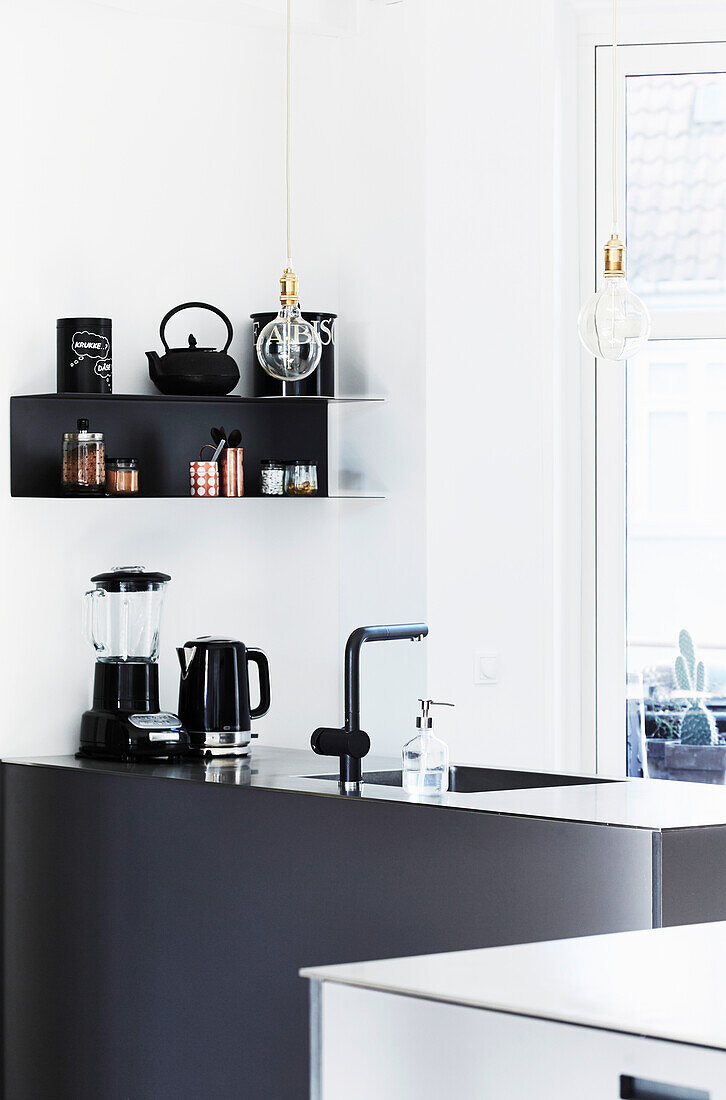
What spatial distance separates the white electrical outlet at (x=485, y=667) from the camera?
11.4 ft

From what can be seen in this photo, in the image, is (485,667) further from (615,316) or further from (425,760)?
(615,316)

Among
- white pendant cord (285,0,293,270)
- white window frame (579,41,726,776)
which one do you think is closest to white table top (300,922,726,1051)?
white window frame (579,41,726,776)

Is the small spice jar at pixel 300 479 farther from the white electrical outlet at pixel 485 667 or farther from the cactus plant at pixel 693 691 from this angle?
the cactus plant at pixel 693 691

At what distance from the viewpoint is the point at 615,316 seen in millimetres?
2662

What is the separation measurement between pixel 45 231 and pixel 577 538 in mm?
1486

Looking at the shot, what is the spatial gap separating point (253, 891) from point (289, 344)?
3.56ft

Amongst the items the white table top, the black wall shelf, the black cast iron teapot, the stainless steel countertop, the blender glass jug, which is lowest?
the stainless steel countertop

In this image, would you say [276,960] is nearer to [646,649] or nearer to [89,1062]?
[89,1062]

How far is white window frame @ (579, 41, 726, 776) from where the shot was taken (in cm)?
363

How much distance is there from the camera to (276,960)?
2.58 metres

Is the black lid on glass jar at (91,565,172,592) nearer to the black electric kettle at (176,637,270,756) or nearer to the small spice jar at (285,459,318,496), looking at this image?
the black electric kettle at (176,637,270,756)

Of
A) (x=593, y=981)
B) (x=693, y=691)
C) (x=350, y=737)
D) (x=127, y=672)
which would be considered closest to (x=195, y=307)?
(x=127, y=672)

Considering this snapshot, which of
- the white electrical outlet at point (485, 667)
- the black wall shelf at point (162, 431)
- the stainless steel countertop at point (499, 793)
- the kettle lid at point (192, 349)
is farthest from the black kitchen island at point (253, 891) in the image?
the kettle lid at point (192, 349)

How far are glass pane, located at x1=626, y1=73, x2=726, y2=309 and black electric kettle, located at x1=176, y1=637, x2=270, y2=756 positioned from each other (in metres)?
1.43
